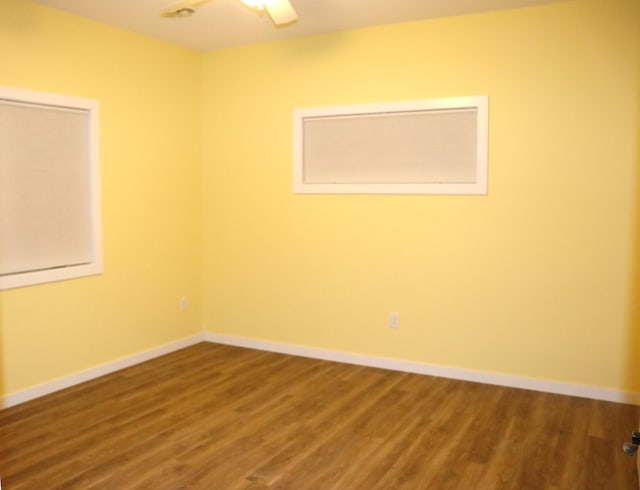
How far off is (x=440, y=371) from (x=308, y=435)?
1.44m

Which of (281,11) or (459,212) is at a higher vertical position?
(281,11)

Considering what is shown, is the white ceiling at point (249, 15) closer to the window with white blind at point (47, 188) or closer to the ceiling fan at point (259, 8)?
the window with white blind at point (47, 188)

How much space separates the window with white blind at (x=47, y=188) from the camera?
365cm

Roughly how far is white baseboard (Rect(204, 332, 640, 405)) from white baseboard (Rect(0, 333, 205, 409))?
38 cm

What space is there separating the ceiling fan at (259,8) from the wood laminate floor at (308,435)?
2.36 m

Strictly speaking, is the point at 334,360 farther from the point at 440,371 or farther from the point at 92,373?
the point at 92,373

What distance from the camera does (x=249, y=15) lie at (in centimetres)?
412

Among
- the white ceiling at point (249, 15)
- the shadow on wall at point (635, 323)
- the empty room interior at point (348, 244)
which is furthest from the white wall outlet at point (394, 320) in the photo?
the white ceiling at point (249, 15)

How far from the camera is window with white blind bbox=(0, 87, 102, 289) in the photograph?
3.65 meters

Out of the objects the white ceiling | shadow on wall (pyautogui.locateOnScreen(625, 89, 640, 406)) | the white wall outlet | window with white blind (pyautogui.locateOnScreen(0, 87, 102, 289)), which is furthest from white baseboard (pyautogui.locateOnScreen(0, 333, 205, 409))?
shadow on wall (pyautogui.locateOnScreen(625, 89, 640, 406))

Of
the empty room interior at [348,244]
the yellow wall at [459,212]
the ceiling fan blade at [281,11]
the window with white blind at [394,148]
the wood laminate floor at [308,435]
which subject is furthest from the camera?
the window with white blind at [394,148]

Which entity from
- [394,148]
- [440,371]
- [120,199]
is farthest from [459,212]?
[120,199]

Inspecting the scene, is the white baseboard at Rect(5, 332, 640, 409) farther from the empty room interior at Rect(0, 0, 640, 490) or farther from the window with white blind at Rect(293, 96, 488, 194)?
the window with white blind at Rect(293, 96, 488, 194)

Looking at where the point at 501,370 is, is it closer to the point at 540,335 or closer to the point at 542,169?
the point at 540,335
